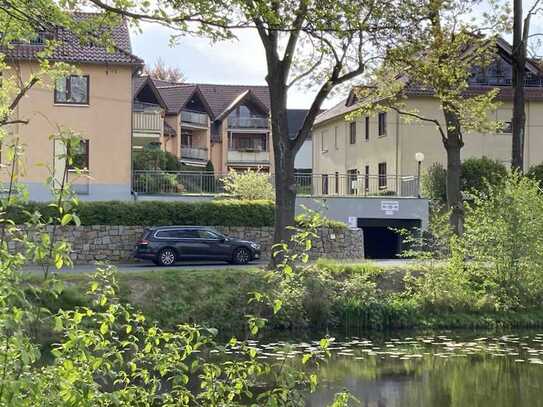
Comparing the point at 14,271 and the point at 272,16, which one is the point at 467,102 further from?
the point at 14,271

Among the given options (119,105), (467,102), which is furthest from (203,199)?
(467,102)

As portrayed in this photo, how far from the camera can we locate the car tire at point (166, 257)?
2980 centimetres

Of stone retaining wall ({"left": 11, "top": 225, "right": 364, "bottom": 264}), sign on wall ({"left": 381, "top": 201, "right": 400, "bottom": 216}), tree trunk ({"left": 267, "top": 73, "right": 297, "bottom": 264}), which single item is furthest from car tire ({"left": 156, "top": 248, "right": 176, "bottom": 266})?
sign on wall ({"left": 381, "top": 201, "right": 400, "bottom": 216})

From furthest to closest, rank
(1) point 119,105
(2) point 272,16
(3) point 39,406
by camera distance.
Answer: (1) point 119,105, (2) point 272,16, (3) point 39,406

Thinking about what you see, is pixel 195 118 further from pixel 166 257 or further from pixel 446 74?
pixel 446 74

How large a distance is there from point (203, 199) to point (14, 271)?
2952 cm

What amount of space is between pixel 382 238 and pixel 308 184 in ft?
13.7

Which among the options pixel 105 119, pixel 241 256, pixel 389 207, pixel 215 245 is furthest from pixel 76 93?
pixel 389 207

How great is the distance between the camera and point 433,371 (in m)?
16.2

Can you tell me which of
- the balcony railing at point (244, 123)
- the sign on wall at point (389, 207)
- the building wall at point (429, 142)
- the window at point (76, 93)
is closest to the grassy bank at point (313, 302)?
the sign on wall at point (389, 207)

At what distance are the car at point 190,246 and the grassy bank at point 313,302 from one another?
718 cm

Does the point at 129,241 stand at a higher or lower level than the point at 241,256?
higher

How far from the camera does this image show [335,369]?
16172 mm

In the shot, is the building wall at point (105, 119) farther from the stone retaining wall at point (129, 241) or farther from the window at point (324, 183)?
the window at point (324, 183)
